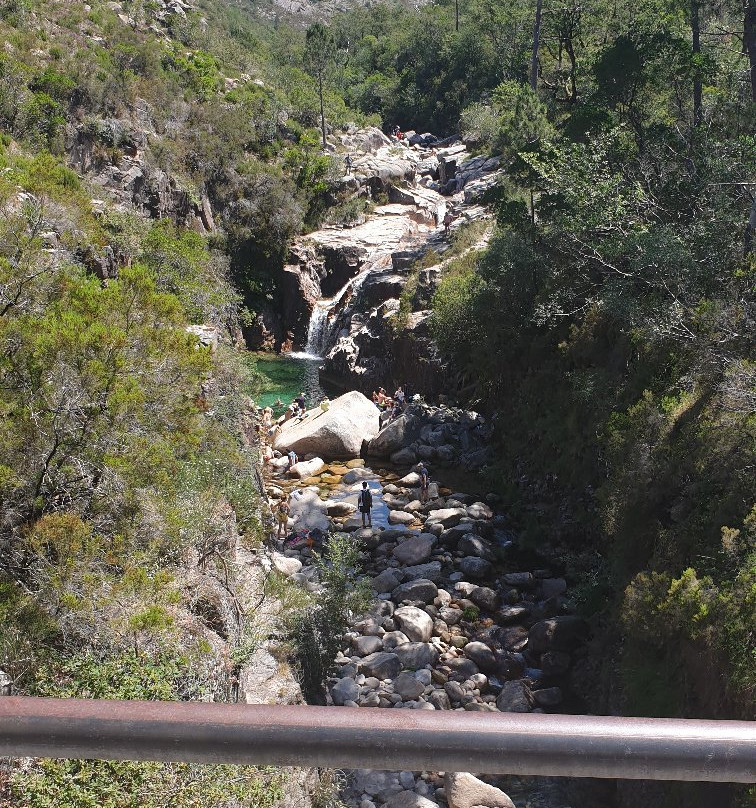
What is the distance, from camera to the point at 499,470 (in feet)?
64.2

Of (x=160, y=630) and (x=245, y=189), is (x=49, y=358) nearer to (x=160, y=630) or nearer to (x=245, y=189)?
(x=160, y=630)

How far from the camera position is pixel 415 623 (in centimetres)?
1288

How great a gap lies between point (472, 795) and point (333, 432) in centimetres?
1459

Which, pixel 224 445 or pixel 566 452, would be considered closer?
pixel 224 445

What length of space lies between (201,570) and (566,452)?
9.96m

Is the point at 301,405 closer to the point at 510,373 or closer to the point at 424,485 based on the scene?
the point at 424,485

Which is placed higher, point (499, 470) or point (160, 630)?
point (160, 630)

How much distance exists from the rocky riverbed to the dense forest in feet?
3.07

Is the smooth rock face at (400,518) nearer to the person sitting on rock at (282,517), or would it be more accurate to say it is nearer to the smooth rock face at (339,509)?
the smooth rock face at (339,509)

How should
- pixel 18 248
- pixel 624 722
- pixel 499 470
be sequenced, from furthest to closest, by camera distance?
pixel 499 470 < pixel 18 248 < pixel 624 722

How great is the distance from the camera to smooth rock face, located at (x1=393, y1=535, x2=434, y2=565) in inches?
624

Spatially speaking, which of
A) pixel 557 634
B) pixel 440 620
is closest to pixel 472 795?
pixel 557 634

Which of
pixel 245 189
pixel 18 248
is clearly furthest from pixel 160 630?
pixel 245 189

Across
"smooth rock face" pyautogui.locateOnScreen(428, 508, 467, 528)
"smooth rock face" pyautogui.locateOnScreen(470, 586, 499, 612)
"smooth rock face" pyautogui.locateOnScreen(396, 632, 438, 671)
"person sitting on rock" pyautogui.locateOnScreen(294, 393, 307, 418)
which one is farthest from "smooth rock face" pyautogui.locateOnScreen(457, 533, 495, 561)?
"person sitting on rock" pyautogui.locateOnScreen(294, 393, 307, 418)
